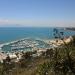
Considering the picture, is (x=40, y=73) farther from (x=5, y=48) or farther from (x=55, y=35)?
(x=5, y=48)

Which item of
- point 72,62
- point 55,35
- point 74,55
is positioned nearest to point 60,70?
point 72,62

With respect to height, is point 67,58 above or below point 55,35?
below

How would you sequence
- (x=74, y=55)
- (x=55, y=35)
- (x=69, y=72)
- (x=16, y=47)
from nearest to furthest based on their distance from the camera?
(x=69, y=72) < (x=55, y=35) < (x=74, y=55) < (x=16, y=47)

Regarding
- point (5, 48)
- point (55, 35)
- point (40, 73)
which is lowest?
point (5, 48)

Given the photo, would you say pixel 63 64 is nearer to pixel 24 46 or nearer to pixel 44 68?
pixel 44 68

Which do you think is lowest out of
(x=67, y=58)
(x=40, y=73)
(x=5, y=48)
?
(x=5, y=48)

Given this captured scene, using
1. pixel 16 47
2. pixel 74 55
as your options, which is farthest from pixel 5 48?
pixel 74 55

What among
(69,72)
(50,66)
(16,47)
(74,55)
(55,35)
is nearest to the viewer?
(69,72)

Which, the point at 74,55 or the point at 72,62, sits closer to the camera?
the point at 72,62

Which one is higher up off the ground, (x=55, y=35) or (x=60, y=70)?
(x=55, y=35)
